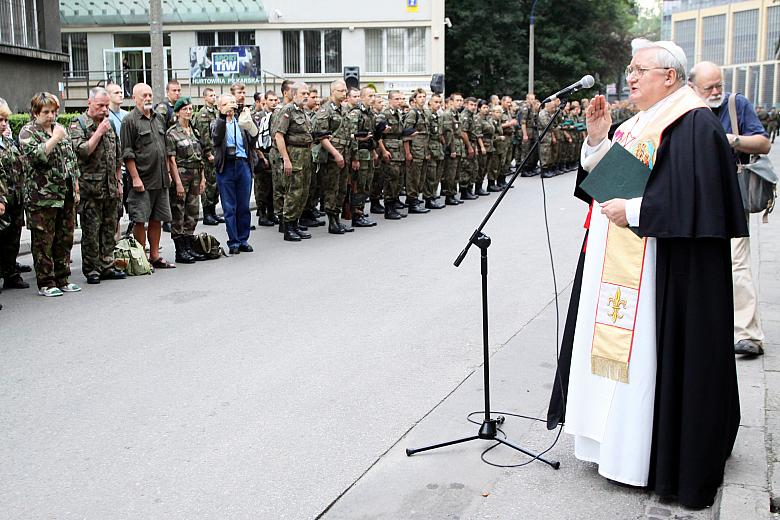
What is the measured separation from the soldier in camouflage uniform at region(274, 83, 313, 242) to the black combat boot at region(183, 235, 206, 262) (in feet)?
5.94

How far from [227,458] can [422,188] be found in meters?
12.5

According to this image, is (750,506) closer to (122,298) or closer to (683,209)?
(683,209)

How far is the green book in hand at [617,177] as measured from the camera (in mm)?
4332

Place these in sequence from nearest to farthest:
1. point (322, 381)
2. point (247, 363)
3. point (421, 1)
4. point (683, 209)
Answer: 1. point (683, 209)
2. point (322, 381)
3. point (247, 363)
4. point (421, 1)

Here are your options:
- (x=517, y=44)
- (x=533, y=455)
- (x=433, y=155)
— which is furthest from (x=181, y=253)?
(x=517, y=44)

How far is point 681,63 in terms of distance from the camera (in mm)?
4355

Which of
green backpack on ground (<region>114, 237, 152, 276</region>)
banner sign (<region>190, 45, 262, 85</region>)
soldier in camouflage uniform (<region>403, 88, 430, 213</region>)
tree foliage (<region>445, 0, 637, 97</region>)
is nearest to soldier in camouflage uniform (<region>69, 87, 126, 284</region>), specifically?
green backpack on ground (<region>114, 237, 152, 276</region>)

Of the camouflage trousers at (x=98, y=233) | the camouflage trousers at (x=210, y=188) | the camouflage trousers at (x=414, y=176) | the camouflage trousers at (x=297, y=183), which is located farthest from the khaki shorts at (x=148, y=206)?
the camouflage trousers at (x=414, y=176)

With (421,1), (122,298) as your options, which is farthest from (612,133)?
(421,1)

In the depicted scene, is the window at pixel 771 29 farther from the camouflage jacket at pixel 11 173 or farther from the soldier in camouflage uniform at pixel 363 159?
the camouflage jacket at pixel 11 173

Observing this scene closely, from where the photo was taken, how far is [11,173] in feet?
31.1

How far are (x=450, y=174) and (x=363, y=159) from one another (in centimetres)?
378

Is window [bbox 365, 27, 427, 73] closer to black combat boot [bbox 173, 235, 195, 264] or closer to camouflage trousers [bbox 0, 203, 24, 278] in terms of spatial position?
black combat boot [bbox 173, 235, 195, 264]

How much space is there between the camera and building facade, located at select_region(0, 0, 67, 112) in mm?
22969
